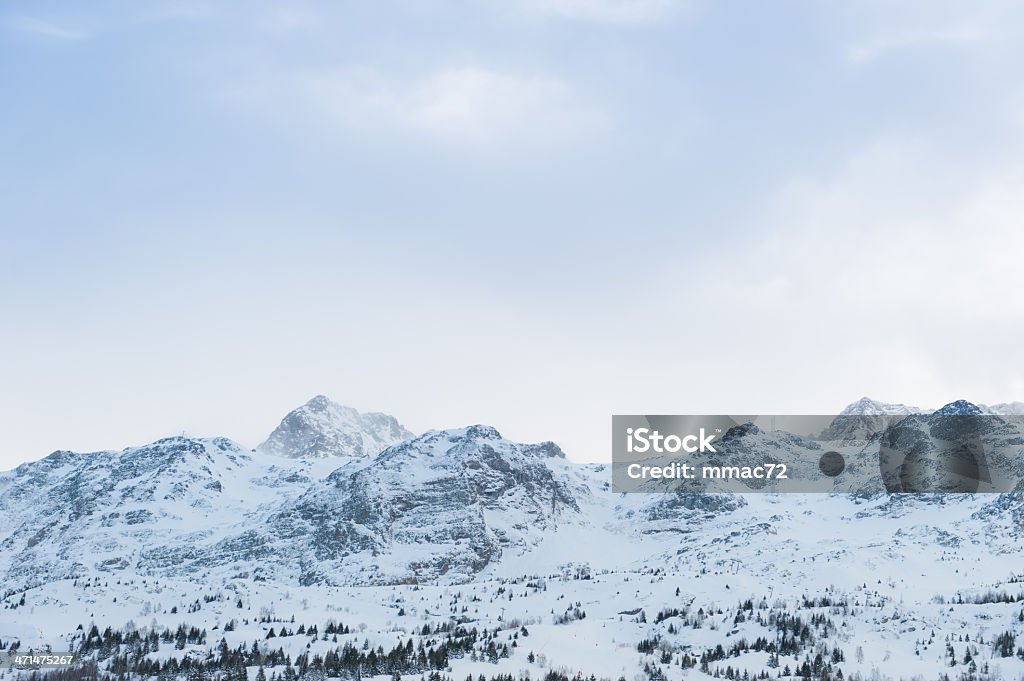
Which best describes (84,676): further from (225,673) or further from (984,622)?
(984,622)

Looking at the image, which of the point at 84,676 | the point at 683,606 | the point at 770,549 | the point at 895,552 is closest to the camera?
the point at 84,676

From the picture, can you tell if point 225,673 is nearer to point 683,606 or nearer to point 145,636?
point 145,636

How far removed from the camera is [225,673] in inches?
3499

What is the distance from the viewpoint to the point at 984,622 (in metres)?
101

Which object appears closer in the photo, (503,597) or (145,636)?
(145,636)

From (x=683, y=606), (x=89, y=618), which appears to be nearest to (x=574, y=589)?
(x=683, y=606)

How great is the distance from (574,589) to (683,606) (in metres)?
30.2

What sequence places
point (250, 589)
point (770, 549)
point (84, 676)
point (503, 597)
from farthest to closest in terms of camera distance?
point (770, 549) < point (503, 597) < point (250, 589) < point (84, 676)

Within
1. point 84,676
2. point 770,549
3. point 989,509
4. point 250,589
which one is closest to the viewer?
point 84,676

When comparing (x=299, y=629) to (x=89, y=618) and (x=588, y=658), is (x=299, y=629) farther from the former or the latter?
(x=588, y=658)

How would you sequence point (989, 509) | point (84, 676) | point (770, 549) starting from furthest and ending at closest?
point (989, 509) < point (770, 549) < point (84, 676)

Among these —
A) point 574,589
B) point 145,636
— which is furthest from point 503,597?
point 145,636

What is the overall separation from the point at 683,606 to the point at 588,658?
1074 inches

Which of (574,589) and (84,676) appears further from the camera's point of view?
(574,589)
